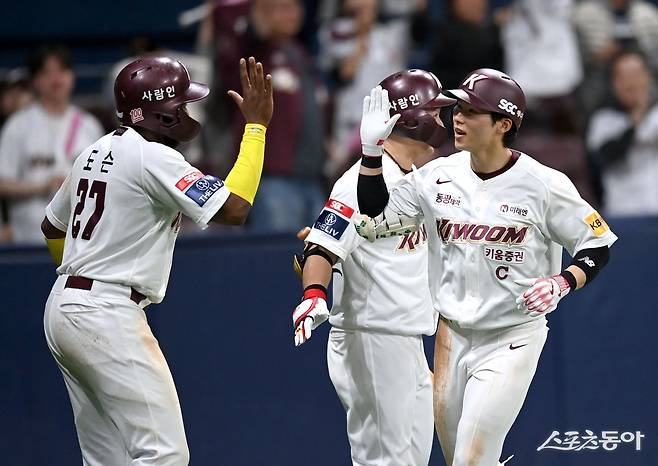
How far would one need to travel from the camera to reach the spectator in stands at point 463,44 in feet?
28.0

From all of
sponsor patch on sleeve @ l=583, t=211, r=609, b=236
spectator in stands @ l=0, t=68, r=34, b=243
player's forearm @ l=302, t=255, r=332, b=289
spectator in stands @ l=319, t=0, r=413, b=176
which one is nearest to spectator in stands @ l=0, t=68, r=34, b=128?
spectator in stands @ l=0, t=68, r=34, b=243

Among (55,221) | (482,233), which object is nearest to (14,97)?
(55,221)

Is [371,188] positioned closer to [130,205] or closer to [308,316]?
[308,316]

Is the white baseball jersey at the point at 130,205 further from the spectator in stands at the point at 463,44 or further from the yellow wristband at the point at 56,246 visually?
the spectator in stands at the point at 463,44

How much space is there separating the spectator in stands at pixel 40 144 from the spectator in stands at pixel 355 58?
1.86 meters

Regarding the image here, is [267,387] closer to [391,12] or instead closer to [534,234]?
[534,234]

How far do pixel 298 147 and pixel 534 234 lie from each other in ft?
10.5

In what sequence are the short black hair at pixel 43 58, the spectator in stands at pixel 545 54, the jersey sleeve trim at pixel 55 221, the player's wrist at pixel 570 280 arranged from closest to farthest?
the player's wrist at pixel 570 280
the jersey sleeve trim at pixel 55 221
the short black hair at pixel 43 58
the spectator in stands at pixel 545 54

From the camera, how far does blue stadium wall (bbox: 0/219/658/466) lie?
6.32 m

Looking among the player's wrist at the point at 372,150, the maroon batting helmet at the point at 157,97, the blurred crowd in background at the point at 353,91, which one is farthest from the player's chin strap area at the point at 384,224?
the blurred crowd in background at the point at 353,91

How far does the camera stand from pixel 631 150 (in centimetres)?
818

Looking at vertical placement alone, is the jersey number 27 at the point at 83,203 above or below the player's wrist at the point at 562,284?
above

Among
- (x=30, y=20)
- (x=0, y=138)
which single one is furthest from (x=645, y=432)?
(x=30, y=20)

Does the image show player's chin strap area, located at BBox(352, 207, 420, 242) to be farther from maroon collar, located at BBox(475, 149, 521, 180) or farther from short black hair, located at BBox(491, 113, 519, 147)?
short black hair, located at BBox(491, 113, 519, 147)
